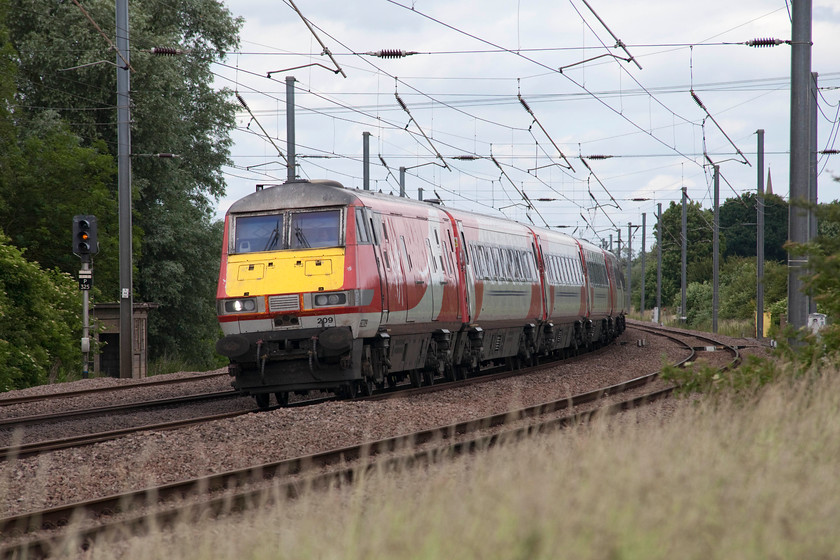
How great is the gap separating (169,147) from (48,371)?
1410 cm

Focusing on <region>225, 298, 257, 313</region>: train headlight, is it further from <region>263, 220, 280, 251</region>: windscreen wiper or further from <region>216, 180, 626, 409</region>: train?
<region>263, 220, 280, 251</region>: windscreen wiper

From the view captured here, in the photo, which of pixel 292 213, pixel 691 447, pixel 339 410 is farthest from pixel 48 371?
pixel 691 447

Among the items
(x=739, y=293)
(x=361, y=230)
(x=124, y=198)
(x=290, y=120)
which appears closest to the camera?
(x=361, y=230)

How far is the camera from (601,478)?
5.79m

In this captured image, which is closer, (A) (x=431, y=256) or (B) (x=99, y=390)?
(A) (x=431, y=256)

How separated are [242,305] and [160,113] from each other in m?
23.5

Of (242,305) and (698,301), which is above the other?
(698,301)

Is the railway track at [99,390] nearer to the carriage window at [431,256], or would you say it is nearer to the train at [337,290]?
the train at [337,290]

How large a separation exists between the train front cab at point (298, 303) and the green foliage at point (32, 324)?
9656 millimetres

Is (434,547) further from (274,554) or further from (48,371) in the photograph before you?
(48,371)

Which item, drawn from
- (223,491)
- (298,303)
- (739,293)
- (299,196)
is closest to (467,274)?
(299,196)

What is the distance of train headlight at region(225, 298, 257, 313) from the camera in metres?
16.1

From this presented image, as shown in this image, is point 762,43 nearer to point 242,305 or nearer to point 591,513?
point 242,305

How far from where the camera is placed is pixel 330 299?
623 inches
